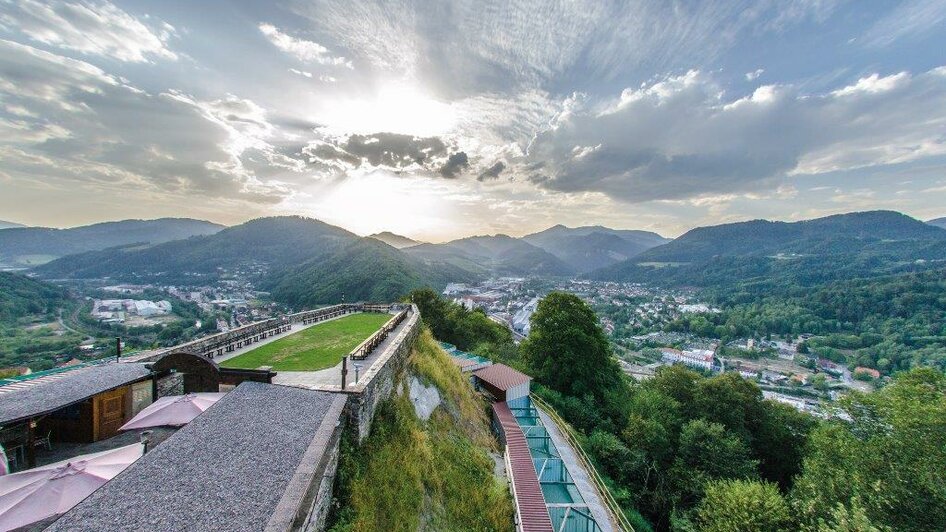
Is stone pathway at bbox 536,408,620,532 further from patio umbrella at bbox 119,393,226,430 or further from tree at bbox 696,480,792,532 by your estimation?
patio umbrella at bbox 119,393,226,430

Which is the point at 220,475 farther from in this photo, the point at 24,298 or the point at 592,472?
the point at 24,298

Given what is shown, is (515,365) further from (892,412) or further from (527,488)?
(892,412)

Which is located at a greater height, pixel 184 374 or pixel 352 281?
pixel 184 374

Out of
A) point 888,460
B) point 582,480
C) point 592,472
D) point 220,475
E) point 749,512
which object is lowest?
point 582,480

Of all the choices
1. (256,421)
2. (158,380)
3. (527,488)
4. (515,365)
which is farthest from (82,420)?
(515,365)

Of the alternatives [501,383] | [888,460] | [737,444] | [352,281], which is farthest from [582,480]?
[352,281]

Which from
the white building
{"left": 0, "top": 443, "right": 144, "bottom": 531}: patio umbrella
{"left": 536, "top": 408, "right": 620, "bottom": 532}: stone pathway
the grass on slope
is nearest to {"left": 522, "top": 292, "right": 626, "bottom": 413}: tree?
{"left": 536, "top": 408, "right": 620, "bottom": 532}: stone pathway
